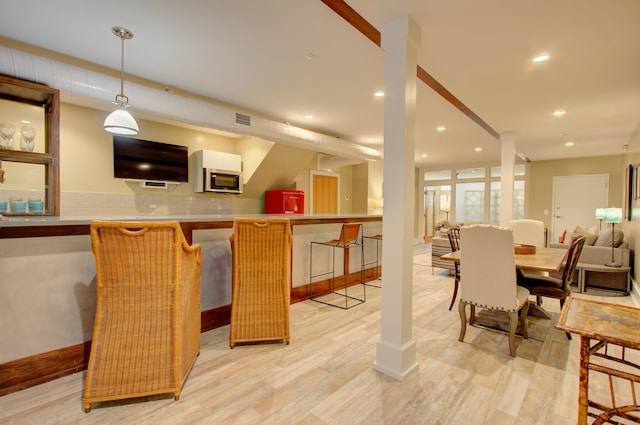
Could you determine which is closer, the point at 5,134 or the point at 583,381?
the point at 583,381

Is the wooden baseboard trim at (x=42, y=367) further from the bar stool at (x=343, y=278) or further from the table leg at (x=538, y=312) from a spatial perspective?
the table leg at (x=538, y=312)

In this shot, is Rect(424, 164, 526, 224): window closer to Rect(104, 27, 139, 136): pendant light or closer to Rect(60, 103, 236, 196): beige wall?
Rect(60, 103, 236, 196): beige wall

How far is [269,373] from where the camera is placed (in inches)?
84.9

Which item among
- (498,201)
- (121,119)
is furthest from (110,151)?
(498,201)

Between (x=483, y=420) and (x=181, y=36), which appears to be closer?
(x=483, y=420)

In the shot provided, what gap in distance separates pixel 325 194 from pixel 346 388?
5629 millimetres

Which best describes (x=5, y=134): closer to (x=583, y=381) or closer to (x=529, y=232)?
(x=583, y=381)

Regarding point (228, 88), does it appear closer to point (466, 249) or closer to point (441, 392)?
point (466, 249)

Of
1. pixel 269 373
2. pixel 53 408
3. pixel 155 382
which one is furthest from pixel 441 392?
pixel 53 408

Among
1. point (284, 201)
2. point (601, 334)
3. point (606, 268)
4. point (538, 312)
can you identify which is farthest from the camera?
point (284, 201)

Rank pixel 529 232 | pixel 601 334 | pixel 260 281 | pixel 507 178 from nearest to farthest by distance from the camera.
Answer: pixel 601 334
pixel 260 281
pixel 529 232
pixel 507 178

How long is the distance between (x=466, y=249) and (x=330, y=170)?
515 centimetres

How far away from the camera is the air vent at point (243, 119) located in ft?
12.9

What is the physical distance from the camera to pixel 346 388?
78.6 inches
